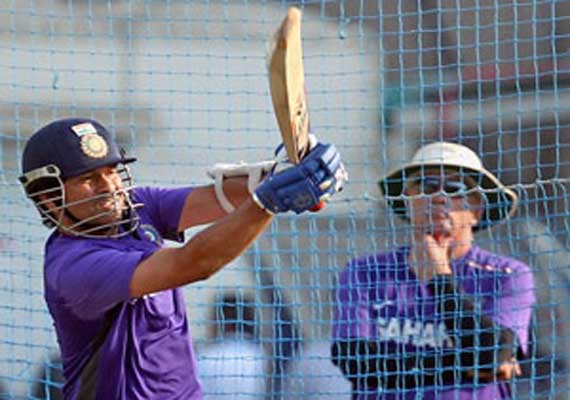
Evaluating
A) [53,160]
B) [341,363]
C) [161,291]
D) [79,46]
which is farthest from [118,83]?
[161,291]

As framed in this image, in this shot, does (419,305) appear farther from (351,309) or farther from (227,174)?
(227,174)

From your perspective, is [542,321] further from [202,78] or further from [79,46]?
→ [79,46]

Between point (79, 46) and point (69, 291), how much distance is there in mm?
2566

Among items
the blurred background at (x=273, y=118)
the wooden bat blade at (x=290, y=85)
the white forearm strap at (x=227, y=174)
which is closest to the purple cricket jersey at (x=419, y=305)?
the blurred background at (x=273, y=118)

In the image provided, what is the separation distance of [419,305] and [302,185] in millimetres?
1645

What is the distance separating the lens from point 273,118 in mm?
5469

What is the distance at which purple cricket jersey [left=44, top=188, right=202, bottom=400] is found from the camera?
3455 mm

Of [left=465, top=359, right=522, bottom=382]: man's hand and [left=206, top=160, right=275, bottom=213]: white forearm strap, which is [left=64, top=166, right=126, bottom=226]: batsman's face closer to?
[left=206, top=160, right=275, bottom=213]: white forearm strap

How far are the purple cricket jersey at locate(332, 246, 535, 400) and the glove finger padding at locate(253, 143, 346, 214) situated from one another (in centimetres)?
155

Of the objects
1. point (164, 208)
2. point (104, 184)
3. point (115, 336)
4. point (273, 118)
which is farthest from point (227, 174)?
point (273, 118)

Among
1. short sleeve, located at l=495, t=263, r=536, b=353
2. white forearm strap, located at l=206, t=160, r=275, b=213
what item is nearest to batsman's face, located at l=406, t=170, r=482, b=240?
short sleeve, located at l=495, t=263, r=536, b=353

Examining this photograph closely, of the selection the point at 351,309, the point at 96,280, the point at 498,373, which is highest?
the point at 96,280

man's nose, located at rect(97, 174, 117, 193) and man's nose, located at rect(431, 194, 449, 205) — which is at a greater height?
man's nose, located at rect(97, 174, 117, 193)

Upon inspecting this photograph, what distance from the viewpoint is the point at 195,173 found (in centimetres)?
587
